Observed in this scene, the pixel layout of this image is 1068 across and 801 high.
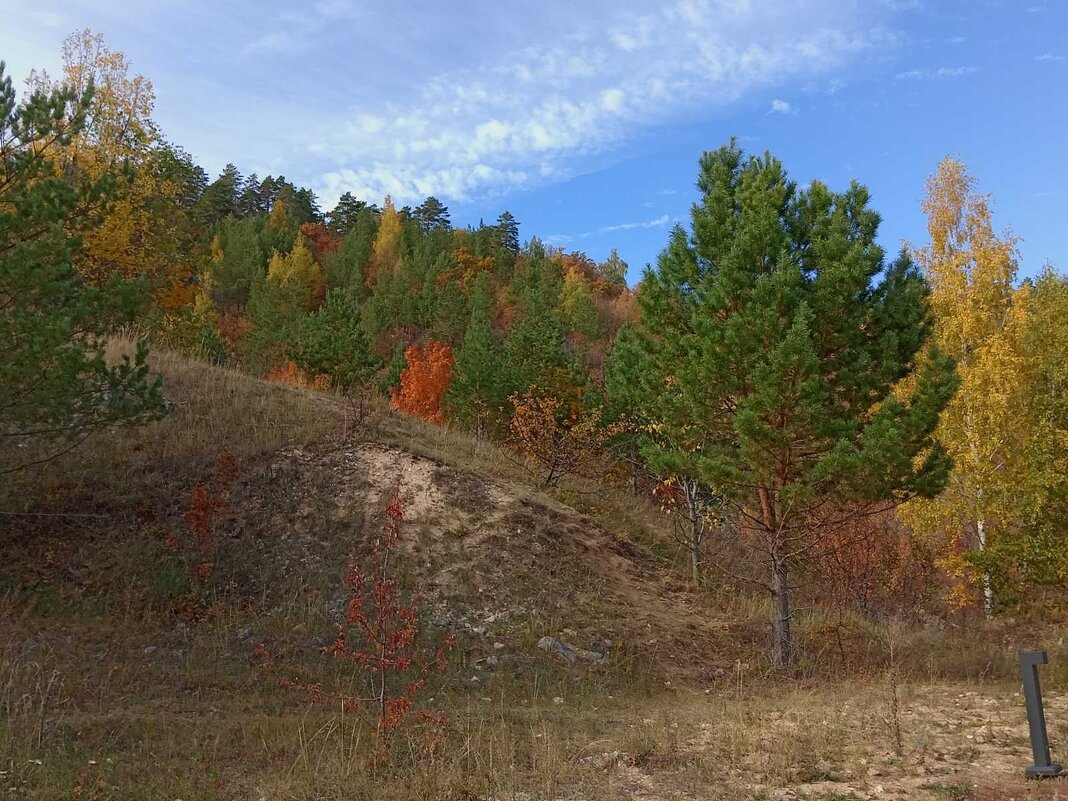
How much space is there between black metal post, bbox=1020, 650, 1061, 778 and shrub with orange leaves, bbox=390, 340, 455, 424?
3188 cm

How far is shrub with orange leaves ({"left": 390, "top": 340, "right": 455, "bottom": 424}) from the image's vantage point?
38.8 m

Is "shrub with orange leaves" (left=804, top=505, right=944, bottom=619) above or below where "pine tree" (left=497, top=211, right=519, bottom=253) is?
below

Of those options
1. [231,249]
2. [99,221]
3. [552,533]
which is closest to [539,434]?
[552,533]

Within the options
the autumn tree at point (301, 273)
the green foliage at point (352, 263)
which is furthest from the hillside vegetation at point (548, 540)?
the green foliage at point (352, 263)

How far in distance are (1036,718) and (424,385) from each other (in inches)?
1414

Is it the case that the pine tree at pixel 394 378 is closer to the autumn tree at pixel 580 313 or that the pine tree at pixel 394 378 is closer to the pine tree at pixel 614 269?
the autumn tree at pixel 580 313

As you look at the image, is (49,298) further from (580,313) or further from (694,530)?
(580,313)

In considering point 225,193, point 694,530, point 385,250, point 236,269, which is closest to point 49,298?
point 694,530

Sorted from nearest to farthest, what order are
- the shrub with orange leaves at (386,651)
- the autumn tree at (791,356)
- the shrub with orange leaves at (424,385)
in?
the shrub with orange leaves at (386,651) → the autumn tree at (791,356) → the shrub with orange leaves at (424,385)

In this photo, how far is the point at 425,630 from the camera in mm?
11438

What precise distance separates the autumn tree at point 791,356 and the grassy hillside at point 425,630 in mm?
2468

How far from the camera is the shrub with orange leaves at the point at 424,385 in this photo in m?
38.8

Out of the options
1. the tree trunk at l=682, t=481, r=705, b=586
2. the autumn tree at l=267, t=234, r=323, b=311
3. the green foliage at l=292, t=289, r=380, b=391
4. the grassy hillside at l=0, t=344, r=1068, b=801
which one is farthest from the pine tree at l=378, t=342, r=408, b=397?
the tree trunk at l=682, t=481, r=705, b=586

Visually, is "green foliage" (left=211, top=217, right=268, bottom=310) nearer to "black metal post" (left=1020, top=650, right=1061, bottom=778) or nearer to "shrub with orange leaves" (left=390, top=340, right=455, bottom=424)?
"shrub with orange leaves" (left=390, top=340, right=455, bottom=424)
